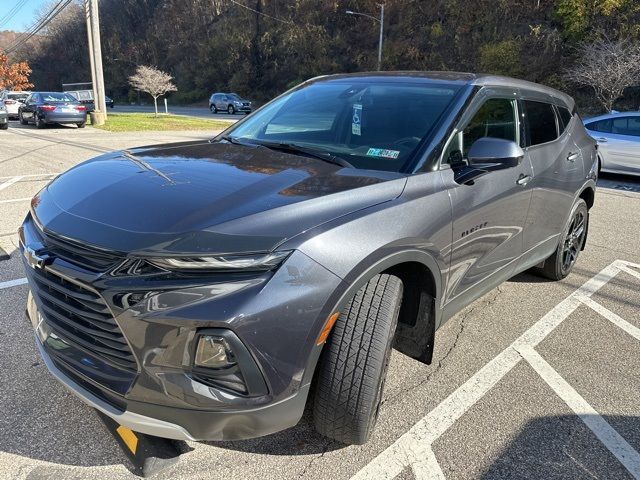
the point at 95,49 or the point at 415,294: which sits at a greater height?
the point at 95,49

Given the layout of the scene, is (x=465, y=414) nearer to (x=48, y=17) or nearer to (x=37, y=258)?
(x=37, y=258)

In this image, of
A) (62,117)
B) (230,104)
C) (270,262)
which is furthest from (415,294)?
(230,104)

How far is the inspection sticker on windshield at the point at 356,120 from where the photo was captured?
3.10m

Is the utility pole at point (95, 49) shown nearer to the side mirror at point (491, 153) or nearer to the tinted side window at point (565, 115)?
the tinted side window at point (565, 115)

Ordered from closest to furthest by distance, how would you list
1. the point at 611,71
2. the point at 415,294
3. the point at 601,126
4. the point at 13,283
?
the point at 415,294 → the point at 13,283 → the point at 601,126 → the point at 611,71

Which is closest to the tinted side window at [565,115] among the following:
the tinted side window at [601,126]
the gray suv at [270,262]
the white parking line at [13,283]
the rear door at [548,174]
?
the rear door at [548,174]

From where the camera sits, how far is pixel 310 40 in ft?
164

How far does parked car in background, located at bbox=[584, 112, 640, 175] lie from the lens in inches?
417

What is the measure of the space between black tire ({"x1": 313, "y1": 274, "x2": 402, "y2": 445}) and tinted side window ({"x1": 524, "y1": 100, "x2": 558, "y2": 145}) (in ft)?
7.30

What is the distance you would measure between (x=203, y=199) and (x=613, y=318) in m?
3.52

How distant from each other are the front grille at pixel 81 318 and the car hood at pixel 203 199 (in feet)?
0.67

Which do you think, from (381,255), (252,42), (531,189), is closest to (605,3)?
(531,189)

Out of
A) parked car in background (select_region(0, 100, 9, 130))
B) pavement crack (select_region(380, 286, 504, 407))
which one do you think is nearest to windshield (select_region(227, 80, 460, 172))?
pavement crack (select_region(380, 286, 504, 407))

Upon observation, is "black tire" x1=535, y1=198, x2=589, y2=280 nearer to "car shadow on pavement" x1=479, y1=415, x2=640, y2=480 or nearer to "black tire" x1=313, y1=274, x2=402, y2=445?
"car shadow on pavement" x1=479, y1=415, x2=640, y2=480
